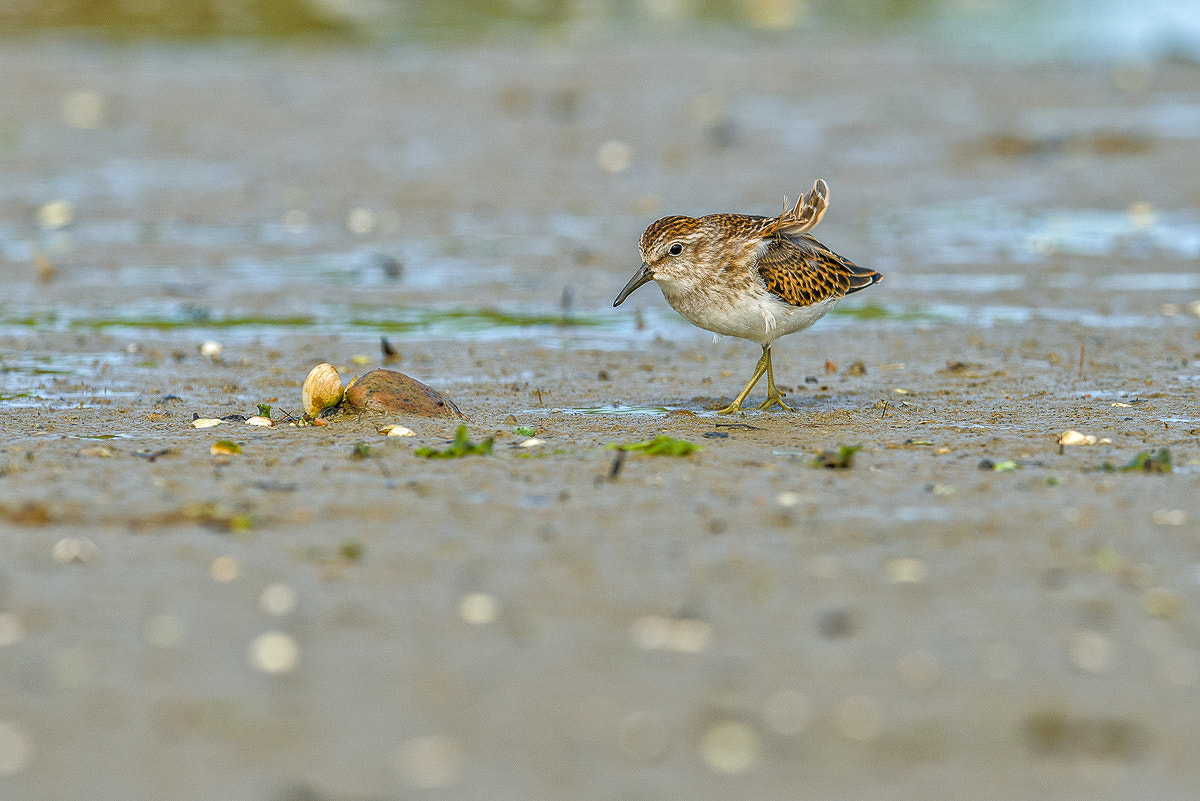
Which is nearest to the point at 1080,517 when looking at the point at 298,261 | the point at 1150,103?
the point at 298,261

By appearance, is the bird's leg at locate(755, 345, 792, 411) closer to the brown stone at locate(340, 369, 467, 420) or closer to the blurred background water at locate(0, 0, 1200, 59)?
the brown stone at locate(340, 369, 467, 420)

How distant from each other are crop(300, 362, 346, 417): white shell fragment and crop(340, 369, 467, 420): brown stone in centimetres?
9

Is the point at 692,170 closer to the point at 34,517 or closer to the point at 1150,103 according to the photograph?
the point at 1150,103

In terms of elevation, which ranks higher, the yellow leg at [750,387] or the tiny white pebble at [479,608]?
the yellow leg at [750,387]

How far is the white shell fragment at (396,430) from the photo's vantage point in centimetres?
777

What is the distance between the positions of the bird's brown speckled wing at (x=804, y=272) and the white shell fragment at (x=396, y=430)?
2233mm

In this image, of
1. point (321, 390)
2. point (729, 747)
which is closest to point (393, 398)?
point (321, 390)

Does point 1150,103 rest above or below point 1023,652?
above

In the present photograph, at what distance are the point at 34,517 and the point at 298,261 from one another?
8.32 meters

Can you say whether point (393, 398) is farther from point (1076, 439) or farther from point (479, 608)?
point (1076, 439)

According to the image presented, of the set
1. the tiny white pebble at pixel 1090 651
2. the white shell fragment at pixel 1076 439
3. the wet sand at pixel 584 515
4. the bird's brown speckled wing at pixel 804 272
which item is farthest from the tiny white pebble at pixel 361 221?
the tiny white pebble at pixel 1090 651

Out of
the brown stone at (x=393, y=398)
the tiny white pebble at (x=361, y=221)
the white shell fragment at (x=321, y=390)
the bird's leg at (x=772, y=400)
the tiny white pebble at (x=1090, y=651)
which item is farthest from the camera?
the tiny white pebble at (x=361, y=221)

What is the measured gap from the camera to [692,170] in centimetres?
1853

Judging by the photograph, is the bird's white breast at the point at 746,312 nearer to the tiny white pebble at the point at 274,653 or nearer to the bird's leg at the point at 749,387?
the bird's leg at the point at 749,387
